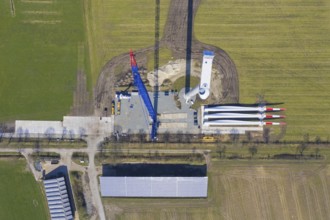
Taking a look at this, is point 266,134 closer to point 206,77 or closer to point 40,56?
point 206,77

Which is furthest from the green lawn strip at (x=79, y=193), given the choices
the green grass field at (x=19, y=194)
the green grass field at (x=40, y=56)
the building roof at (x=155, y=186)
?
the green grass field at (x=40, y=56)

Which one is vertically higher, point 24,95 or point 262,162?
point 24,95

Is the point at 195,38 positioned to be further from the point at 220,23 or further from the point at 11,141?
the point at 11,141

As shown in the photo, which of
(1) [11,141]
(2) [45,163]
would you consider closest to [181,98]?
(2) [45,163]

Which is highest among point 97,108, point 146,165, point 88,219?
point 97,108

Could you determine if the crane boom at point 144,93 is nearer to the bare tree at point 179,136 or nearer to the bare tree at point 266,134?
the bare tree at point 179,136

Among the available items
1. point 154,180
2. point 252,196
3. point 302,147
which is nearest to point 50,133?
point 154,180
